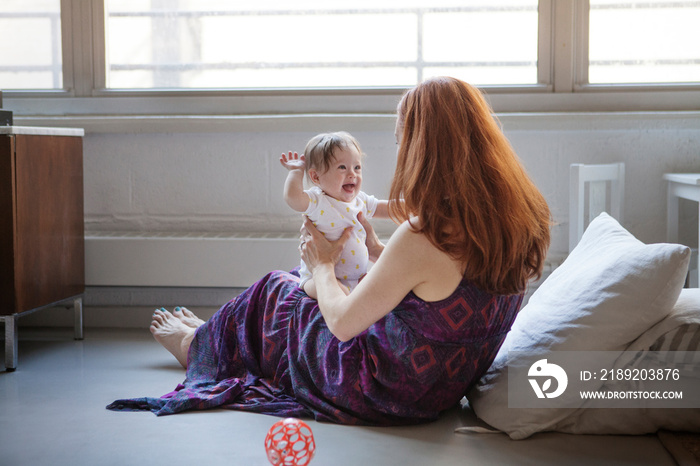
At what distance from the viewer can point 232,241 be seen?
124 inches

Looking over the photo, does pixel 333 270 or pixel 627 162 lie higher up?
pixel 627 162

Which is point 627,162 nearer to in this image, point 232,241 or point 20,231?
point 232,241

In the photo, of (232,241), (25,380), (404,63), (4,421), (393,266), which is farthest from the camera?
(404,63)

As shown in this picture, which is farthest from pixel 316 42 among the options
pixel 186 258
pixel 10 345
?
pixel 10 345

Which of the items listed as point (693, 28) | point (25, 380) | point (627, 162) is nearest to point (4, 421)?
point (25, 380)

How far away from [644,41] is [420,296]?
Answer: 6.56ft

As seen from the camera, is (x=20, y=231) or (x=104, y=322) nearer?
(x=20, y=231)

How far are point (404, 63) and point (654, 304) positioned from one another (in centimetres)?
186

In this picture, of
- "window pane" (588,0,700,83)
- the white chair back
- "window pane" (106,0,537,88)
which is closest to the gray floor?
the white chair back

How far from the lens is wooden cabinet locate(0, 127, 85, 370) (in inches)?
102

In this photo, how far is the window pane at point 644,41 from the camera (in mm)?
3209

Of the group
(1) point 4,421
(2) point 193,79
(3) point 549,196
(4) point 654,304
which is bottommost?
(1) point 4,421

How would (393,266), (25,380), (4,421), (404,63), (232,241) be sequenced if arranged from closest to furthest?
(393,266) → (4,421) → (25,380) → (232,241) → (404,63)

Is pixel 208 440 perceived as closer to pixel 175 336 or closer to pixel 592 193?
pixel 175 336
